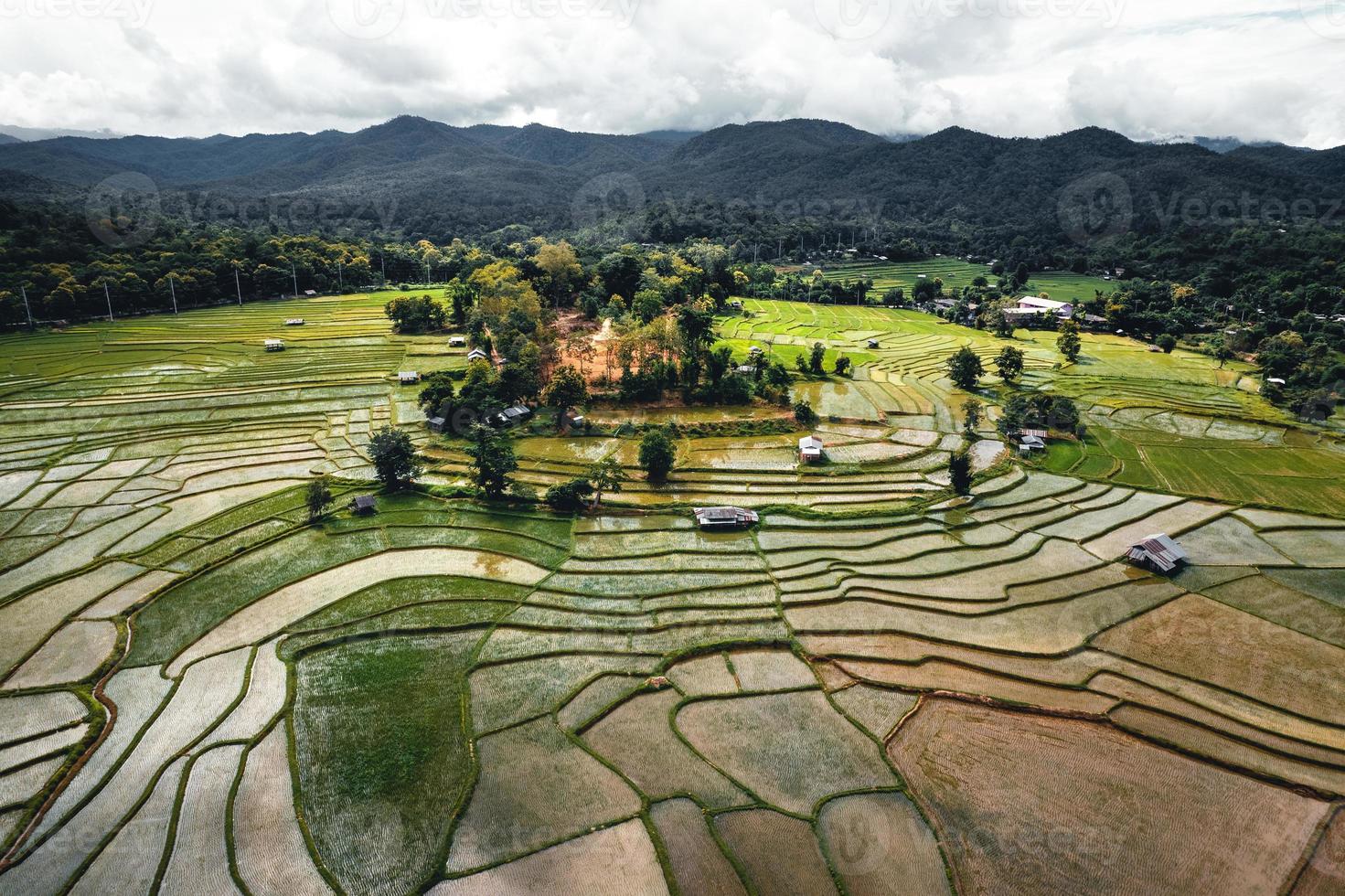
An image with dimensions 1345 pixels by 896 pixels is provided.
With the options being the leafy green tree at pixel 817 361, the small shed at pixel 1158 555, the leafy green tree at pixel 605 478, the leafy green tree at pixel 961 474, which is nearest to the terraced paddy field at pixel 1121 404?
the leafy green tree at pixel 817 361

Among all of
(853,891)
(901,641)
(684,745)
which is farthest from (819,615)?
(853,891)

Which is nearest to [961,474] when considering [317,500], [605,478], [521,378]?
[605,478]

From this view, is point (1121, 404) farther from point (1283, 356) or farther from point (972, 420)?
point (1283, 356)

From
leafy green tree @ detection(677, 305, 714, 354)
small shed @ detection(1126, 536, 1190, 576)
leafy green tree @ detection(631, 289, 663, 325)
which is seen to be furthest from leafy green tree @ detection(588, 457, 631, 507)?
leafy green tree @ detection(631, 289, 663, 325)

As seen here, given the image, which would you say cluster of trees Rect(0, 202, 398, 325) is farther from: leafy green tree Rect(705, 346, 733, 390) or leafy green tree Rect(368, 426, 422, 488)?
leafy green tree Rect(705, 346, 733, 390)

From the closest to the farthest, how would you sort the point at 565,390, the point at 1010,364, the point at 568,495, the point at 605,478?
the point at 568,495 < the point at 605,478 < the point at 565,390 < the point at 1010,364

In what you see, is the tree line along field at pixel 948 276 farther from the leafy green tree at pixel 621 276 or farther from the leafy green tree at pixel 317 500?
the leafy green tree at pixel 317 500
